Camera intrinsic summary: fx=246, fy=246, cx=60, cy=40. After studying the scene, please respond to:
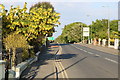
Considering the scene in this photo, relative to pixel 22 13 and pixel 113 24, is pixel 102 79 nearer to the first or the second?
pixel 22 13

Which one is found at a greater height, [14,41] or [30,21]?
[30,21]

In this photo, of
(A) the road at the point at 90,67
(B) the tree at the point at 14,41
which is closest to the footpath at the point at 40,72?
(A) the road at the point at 90,67

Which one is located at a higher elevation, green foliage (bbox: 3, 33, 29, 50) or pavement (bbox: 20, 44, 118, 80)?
green foliage (bbox: 3, 33, 29, 50)

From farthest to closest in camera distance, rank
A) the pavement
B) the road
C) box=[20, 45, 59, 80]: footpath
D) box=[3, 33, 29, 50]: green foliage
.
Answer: box=[3, 33, 29, 50]: green foliage
the road
the pavement
box=[20, 45, 59, 80]: footpath

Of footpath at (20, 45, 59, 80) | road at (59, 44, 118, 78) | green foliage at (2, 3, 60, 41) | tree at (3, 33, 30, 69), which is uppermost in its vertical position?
green foliage at (2, 3, 60, 41)

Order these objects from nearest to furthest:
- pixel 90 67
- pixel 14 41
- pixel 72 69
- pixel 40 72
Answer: pixel 40 72, pixel 72 69, pixel 90 67, pixel 14 41

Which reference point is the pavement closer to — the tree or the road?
the road

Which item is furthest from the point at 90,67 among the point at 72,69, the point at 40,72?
the point at 40,72

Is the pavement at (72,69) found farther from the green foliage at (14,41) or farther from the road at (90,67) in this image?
the green foliage at (14,41)

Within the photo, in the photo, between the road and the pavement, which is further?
the road

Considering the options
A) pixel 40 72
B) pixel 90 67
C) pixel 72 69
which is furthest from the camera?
pixel 90 67

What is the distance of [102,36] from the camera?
71625 mm

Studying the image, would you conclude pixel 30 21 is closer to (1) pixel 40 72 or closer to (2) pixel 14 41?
(2) pixel 14 41

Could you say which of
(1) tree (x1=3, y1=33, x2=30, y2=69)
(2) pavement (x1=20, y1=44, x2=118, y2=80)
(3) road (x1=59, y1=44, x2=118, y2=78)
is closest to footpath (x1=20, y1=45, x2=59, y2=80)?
(2) pavement (x1=20, y1=44, x2=118, y2=80)
